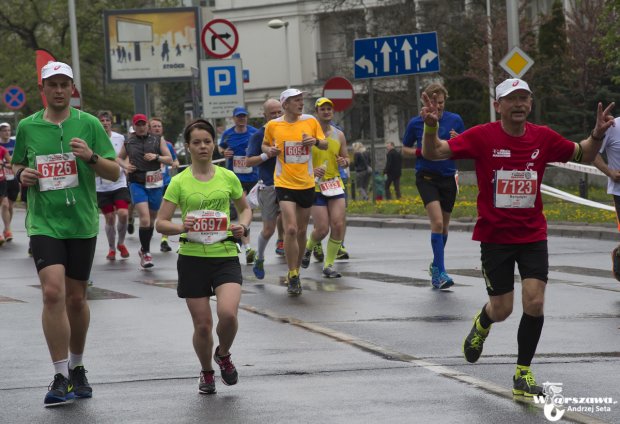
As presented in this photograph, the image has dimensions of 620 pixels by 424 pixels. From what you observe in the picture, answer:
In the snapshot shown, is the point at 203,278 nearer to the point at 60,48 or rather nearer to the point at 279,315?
the point at 279,315

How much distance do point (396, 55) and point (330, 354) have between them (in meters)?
17.0

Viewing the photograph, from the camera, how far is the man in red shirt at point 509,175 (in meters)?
8.27

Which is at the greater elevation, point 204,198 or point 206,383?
point 204,198

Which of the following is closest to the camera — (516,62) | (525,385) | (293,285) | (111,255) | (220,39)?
(525,385)

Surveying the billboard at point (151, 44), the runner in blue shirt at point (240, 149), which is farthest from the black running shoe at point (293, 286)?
the billboard at point (151, 44)

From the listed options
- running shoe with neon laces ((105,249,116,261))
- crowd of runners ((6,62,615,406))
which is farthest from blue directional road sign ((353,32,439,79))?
crowd of runners ((6,62,615,406))

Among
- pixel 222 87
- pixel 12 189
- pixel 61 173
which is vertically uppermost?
pixel 222 87

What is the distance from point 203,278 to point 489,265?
1636 millimetres

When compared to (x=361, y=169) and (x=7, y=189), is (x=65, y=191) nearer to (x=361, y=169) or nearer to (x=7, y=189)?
(x=7, y=189)

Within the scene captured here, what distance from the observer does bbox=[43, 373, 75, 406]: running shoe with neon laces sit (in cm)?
805

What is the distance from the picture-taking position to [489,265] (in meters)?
8.42

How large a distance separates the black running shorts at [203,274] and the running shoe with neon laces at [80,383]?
2.34 ft

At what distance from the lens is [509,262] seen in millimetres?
8398

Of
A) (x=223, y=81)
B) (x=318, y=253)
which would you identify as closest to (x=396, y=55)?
(x=223, y=81)
